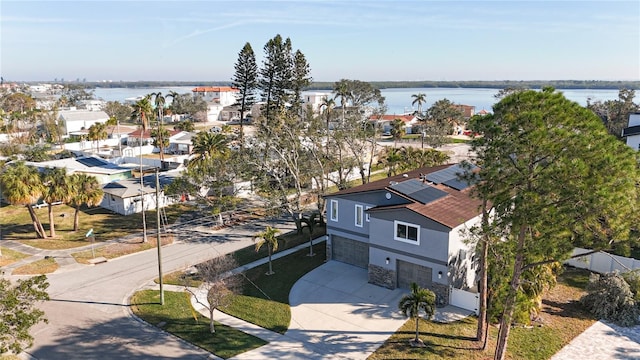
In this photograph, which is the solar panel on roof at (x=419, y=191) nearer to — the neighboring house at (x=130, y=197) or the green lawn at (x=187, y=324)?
the green lawn at (x=187, y=324)

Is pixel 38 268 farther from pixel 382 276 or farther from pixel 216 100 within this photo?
pixel 216 100

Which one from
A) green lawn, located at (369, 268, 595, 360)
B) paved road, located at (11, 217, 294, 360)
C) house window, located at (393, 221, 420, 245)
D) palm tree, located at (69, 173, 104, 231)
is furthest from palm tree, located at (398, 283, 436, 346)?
palm tree, located at (69, 173, 104, 231)

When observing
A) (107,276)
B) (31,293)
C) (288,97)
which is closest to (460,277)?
(31,293)

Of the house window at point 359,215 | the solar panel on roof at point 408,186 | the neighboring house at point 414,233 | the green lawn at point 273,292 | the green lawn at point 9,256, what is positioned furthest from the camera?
the green lawn at point 9,256

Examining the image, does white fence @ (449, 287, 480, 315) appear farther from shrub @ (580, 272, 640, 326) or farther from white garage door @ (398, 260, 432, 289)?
shrub @ (580, 272, 640, 326)

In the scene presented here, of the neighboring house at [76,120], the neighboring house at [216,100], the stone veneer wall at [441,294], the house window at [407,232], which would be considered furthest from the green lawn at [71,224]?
the neighboring house at [216,100]

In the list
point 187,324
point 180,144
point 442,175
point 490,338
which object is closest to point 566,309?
point 490,338
